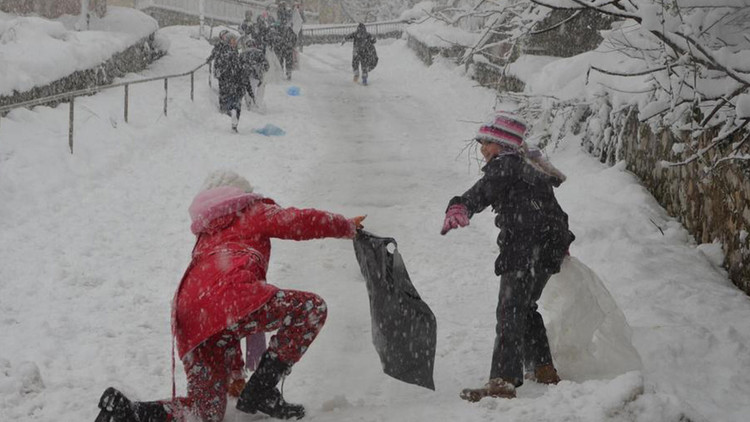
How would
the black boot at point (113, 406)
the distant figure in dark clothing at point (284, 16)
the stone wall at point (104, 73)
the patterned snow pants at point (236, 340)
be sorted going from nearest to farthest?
1. the black boot at point (113, 406)
2. the patterned snow pants at point (236, 340)
3. the stone wall at point (104, 73)
4. the distant figure in dark clothing at point (284, 16)

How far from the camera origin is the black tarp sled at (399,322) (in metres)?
4.14

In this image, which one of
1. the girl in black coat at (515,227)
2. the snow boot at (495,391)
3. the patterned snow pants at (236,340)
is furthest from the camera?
the girl in black coat at (515,227)

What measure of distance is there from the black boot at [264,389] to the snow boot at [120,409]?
0.53m

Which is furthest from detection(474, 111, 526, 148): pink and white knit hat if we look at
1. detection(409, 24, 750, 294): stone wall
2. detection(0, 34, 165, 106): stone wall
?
detection(0, 34, 165, 106): stone wall

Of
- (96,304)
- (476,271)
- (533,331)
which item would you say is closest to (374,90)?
(476,271)

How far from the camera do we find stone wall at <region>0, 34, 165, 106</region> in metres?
11.9

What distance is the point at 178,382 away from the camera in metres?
4.84

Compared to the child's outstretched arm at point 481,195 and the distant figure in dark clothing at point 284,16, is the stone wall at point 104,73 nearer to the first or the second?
the distant figure in dark clothing at point 284,16

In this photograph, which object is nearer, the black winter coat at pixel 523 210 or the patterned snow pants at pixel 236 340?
the patterned snow pants at pixel 236 340

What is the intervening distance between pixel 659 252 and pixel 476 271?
166 cm

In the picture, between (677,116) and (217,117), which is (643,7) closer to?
(677,116)

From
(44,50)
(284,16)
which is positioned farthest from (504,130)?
(284,16)

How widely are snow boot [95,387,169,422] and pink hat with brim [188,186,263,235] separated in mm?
961

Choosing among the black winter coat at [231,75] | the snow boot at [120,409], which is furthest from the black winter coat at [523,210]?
the black winter coat at [231,75]
